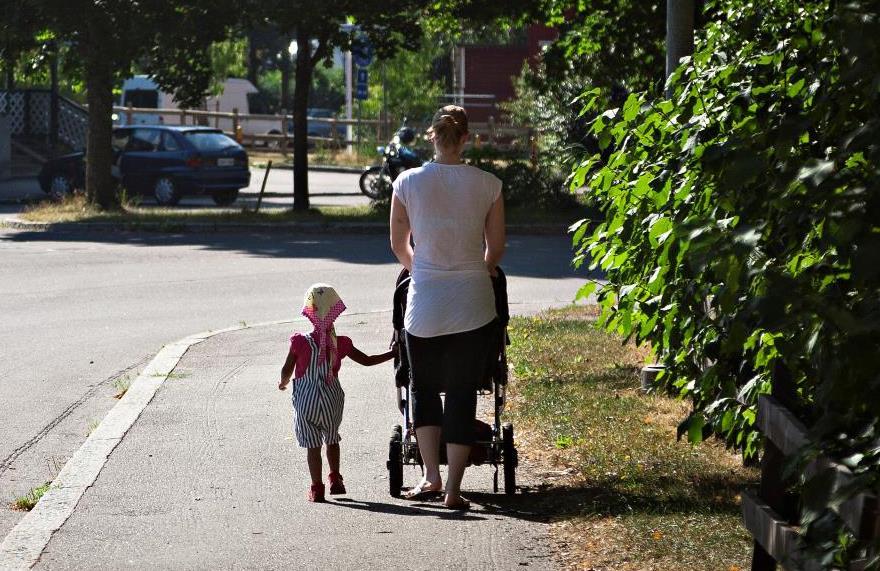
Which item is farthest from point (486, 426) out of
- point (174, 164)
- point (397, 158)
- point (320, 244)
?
point (174, 164)

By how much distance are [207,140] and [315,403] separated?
23.6 metres

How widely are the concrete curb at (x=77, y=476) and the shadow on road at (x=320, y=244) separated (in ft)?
27.1

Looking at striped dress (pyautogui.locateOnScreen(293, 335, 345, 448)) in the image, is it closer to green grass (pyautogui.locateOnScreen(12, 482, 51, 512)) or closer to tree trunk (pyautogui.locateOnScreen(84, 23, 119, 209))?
green grass (pyautogui.locateOnScreen(12, 482, 51, 512))

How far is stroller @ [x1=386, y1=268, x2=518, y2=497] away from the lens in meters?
6.62

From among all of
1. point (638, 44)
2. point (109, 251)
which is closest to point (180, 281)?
point (109, 251)

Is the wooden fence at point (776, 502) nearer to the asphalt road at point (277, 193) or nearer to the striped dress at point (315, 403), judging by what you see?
the striped dress at point (315, 403)

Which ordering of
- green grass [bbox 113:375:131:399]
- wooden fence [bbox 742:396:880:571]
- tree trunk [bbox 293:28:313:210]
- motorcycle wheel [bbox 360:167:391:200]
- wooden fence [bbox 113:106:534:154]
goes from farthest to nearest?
wooden fence [bbox 113:106:534:154], motorcycle wheel [bbox 360:167:391:200], tree trunk [bbox 293:28:313:210], green grass [bbox 113:375:131:399], wooden fence [bbox 742:396:880:571]

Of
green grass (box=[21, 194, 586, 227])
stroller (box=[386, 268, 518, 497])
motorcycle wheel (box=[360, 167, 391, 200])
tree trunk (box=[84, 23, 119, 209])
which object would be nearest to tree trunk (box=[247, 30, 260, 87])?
motorcycle wheel (box=[360, 167, 391, 200])

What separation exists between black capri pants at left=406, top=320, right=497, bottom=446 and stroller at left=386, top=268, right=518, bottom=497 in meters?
0.08

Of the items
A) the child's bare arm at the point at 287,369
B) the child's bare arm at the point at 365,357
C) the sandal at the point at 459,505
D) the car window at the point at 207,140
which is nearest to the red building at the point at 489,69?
the car window at the point at 207,140

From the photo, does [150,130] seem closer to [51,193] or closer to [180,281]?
[51,193]

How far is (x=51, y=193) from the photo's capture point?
30391 mm

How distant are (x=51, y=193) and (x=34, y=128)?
13.5 meters

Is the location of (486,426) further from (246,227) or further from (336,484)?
(246,227)
